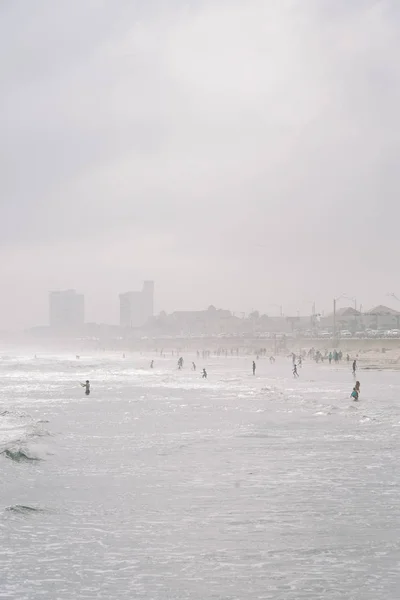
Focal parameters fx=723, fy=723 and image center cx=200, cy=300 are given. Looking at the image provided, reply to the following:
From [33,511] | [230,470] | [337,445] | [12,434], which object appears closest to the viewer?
[33,511]

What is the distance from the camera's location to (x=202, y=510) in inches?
552

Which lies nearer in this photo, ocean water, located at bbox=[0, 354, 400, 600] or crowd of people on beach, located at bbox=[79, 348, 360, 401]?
ocean water, located at bbox=[0, 354, 400, 600]

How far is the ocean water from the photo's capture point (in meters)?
10.1

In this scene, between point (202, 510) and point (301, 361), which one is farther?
point (301, 361)

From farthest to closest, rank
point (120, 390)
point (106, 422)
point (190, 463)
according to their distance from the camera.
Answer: point (120, 390) < point (106, 422) < point (190, 463)

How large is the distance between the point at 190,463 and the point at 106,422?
482 inches

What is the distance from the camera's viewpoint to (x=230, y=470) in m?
18.2

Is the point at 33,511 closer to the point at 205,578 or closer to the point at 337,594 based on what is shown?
the point at 205,578

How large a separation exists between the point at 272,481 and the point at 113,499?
379 cm

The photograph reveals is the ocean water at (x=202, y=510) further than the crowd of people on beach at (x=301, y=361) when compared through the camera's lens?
No

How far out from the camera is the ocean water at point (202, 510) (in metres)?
10.1

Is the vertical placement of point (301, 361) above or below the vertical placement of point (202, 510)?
below

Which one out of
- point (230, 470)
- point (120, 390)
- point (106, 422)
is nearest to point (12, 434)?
point (106, 422)

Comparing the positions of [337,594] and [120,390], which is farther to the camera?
[120,390]
